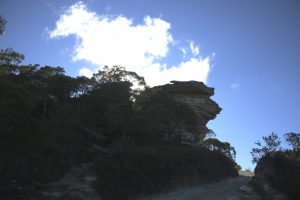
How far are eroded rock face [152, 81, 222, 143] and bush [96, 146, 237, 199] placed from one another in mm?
7554

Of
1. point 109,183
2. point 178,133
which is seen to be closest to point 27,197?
point 109,183

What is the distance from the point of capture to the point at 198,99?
1435 inches

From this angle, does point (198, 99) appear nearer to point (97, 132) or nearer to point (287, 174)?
point (97, 132)

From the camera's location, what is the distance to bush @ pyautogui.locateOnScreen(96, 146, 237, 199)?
845 inches

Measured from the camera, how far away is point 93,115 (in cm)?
2920

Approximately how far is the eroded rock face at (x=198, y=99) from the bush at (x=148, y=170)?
7.55 meters

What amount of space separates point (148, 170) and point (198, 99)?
15434 millimetres

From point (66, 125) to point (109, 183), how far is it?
6.44 metres

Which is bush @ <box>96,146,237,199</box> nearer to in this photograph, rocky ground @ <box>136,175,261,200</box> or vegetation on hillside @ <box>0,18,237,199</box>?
vegetation on hillside @ <box>0,18,237,199</box>

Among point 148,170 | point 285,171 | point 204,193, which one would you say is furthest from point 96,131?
point 285,171

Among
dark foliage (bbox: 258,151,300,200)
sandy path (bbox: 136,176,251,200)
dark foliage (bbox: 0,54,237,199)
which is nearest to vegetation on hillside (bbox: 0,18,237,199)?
dark foliage (bbox: 0,54,237,199)

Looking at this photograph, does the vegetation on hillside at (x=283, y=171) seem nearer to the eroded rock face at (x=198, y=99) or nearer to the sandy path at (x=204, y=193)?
the sandy path at (x=204, y=193)

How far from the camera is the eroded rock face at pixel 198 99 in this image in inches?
1407

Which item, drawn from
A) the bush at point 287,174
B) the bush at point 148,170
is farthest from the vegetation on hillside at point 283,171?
the bush at point 148,170
